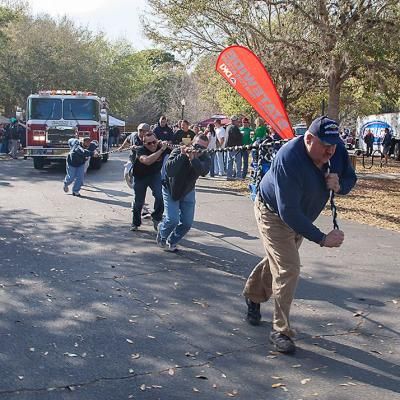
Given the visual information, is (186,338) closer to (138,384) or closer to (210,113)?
(138,384)

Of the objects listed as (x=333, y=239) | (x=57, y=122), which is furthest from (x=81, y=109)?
(x=333, y=239)

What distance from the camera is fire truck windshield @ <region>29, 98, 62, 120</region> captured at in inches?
771

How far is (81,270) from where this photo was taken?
6.88m

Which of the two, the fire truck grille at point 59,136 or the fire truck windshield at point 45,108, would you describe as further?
the fire truck windshield at point 45,108

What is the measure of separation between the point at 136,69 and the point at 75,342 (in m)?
53.3

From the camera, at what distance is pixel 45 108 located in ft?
64.5

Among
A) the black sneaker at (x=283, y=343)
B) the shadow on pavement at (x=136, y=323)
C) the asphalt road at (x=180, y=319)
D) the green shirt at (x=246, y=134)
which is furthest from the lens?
the green shirt at (x=246, y=134)

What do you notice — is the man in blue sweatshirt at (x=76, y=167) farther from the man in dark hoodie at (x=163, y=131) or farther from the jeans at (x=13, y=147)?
the jeans at (x=13, y=147)

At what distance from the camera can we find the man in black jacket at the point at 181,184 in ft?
23.9

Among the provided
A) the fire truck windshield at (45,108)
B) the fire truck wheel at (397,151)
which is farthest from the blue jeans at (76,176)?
the fire truck wheel at (397,151)

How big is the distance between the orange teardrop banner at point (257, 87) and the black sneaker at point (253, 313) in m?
3.68

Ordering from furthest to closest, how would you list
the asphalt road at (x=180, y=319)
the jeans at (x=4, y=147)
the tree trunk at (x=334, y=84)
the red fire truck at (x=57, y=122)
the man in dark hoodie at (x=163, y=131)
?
the jeans at (x=4, y=147), the red fire truck at (x=57, y=122), the tree trunk at (x=334, y=84), the man in dark hoodie at (x=163, y=131), the asphalt road at (x=180, y=319)

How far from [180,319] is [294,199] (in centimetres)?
168

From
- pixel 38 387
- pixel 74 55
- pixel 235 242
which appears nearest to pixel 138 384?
pixel 38 387
